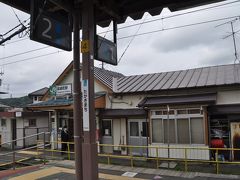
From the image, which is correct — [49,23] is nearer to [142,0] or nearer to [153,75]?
[142,0]

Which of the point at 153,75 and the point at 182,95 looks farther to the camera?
the point at 153,75

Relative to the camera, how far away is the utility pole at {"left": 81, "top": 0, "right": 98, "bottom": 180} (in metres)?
5.09

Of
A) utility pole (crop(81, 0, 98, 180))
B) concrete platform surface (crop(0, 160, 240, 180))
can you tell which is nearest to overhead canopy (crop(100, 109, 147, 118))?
concrete platform surface (crop(0, 160, 240, 180))

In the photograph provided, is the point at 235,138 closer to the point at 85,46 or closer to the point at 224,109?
the point at 224,109

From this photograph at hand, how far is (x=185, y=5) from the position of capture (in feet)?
18.9

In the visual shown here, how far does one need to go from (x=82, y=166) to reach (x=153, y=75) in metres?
14.6

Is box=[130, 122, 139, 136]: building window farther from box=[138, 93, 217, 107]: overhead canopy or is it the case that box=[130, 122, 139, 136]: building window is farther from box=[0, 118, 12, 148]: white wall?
box=[0, 118, 12, 148]: white wall

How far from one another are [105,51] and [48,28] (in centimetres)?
151

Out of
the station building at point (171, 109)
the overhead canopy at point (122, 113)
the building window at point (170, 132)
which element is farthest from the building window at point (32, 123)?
the building window at point (170, 132)

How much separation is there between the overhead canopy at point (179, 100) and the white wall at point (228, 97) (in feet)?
1.18

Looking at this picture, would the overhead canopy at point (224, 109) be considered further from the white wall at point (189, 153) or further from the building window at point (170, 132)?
the building window at point (170, 132)

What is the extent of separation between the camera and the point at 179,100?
574 inches

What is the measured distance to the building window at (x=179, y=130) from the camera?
14273mm

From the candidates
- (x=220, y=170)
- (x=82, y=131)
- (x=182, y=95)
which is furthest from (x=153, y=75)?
(x=82, y=131)
